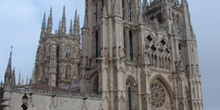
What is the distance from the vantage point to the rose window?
3500 cm

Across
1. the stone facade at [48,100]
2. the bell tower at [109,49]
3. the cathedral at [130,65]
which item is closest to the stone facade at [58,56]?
the cathedral at [130,65]

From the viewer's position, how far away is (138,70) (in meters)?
33.2

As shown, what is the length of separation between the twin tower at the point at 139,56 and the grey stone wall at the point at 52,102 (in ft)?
6.14

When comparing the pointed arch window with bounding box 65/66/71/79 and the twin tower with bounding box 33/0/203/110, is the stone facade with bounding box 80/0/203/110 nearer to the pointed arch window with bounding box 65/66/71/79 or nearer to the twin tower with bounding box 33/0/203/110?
the twin tower with bounding box 33/0/203/110

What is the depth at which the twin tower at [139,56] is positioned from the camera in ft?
100

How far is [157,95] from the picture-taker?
35812 millimetres

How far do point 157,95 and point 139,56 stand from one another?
6.15 m

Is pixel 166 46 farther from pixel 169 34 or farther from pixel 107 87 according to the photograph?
pixel 107 87

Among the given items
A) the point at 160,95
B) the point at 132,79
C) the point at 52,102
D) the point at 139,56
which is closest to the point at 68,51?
the point at 139,56

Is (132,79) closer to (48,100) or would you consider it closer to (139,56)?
(139,56)

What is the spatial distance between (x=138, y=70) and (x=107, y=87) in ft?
17.3

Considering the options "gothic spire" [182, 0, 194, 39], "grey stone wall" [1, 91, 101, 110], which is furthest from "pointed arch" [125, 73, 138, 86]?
"gothic spire" [182, 0, 194, 39]

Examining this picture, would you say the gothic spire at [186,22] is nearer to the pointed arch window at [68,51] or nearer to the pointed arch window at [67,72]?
the pointed arch window at [67,72]

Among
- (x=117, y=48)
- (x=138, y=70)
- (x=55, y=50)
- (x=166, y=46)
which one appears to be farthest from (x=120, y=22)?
(x=55, y=50)
